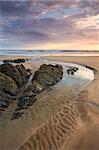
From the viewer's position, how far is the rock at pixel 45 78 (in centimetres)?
427

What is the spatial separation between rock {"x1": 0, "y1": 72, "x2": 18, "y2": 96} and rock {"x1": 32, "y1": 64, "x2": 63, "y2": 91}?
1.20ft

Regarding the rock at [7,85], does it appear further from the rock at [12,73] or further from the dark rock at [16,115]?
the dark rock at [16,115]

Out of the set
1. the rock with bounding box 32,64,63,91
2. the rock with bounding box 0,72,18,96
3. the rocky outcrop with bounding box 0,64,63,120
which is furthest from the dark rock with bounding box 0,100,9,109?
the rock with bounding box 32,64,63,91

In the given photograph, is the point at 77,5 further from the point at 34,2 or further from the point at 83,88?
the point at 83,88

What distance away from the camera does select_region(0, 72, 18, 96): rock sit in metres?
3.75

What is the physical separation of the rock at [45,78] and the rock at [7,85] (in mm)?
365

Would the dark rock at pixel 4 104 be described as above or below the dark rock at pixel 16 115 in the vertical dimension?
above

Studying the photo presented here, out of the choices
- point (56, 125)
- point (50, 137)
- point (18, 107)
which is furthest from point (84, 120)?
point (18, 107)

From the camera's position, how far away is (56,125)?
2.93 metres

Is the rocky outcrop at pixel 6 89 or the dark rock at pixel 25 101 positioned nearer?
the dark rock at pixel 25 101

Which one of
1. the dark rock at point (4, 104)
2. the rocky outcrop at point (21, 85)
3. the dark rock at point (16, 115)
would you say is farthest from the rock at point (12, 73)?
the dark rock at point (16, 115)

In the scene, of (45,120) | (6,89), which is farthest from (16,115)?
(6,89)

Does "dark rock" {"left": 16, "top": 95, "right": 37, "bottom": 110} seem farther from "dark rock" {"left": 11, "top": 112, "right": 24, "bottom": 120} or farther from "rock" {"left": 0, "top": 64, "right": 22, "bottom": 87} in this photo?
"rock" {"left": 0, "top": 64, "right": 22, "bottom": 87}

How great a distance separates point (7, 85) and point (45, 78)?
903 millimetres
